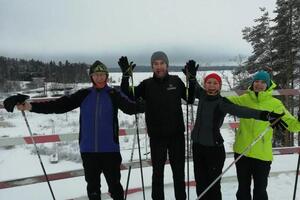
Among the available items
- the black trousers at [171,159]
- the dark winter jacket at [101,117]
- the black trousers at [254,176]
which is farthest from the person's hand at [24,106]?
the black trousers at [254,176]

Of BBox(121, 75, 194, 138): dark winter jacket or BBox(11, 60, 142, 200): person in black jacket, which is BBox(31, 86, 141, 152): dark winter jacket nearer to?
BBox(11, 60, 142, 200): person in black jacket

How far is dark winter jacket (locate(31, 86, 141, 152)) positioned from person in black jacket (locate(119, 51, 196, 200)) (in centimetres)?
21

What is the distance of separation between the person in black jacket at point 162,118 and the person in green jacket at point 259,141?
67cm

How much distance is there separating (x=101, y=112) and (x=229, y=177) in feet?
9.27

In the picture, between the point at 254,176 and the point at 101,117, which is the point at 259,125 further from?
the point at 101,117

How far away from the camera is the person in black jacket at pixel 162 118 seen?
12.4 ft

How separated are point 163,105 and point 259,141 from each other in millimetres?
1103

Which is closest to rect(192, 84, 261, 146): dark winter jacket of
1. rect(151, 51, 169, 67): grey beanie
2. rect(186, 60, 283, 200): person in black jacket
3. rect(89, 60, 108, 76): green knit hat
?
rect(186, 60, 283, 200): person in black jacket

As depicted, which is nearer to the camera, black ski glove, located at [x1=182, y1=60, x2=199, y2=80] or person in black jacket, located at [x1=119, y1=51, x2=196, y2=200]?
person in black jacket, located at [x1=119, y1=51, x2=196, y2=200]

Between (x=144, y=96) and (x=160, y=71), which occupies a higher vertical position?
(x=160, y=71)

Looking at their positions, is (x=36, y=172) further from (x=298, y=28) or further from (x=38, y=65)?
(x=38, y=65)

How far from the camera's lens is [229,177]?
18.2 feet

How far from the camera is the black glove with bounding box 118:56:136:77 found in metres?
3.87

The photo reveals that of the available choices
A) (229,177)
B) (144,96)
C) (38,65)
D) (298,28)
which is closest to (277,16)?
(298,28)
